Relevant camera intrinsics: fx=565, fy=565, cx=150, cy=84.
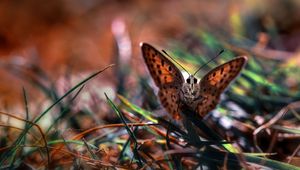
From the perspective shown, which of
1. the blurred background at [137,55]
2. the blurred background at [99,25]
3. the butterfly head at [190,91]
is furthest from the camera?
the blurred background at [99,25]

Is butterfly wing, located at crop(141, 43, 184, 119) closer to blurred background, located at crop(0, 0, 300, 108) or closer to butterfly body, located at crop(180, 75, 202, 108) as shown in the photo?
butterfly body, located at crop(180, 75, 202, 108)

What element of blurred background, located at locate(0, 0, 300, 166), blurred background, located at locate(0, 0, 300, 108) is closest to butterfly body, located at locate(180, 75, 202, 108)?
blurred background, located at locate(0, 0, 300, 166)

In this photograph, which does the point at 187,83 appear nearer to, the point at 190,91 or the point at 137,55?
the point at 190,91

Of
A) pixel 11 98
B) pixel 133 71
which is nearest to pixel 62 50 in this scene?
pixel 11 98

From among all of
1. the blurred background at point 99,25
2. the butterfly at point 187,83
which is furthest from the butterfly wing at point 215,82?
the blurred background at point 99,25

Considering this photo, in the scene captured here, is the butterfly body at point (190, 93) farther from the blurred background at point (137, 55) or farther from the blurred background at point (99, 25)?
the blurred background at point (99, 25)

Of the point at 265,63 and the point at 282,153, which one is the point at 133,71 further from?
the point at 282,153
